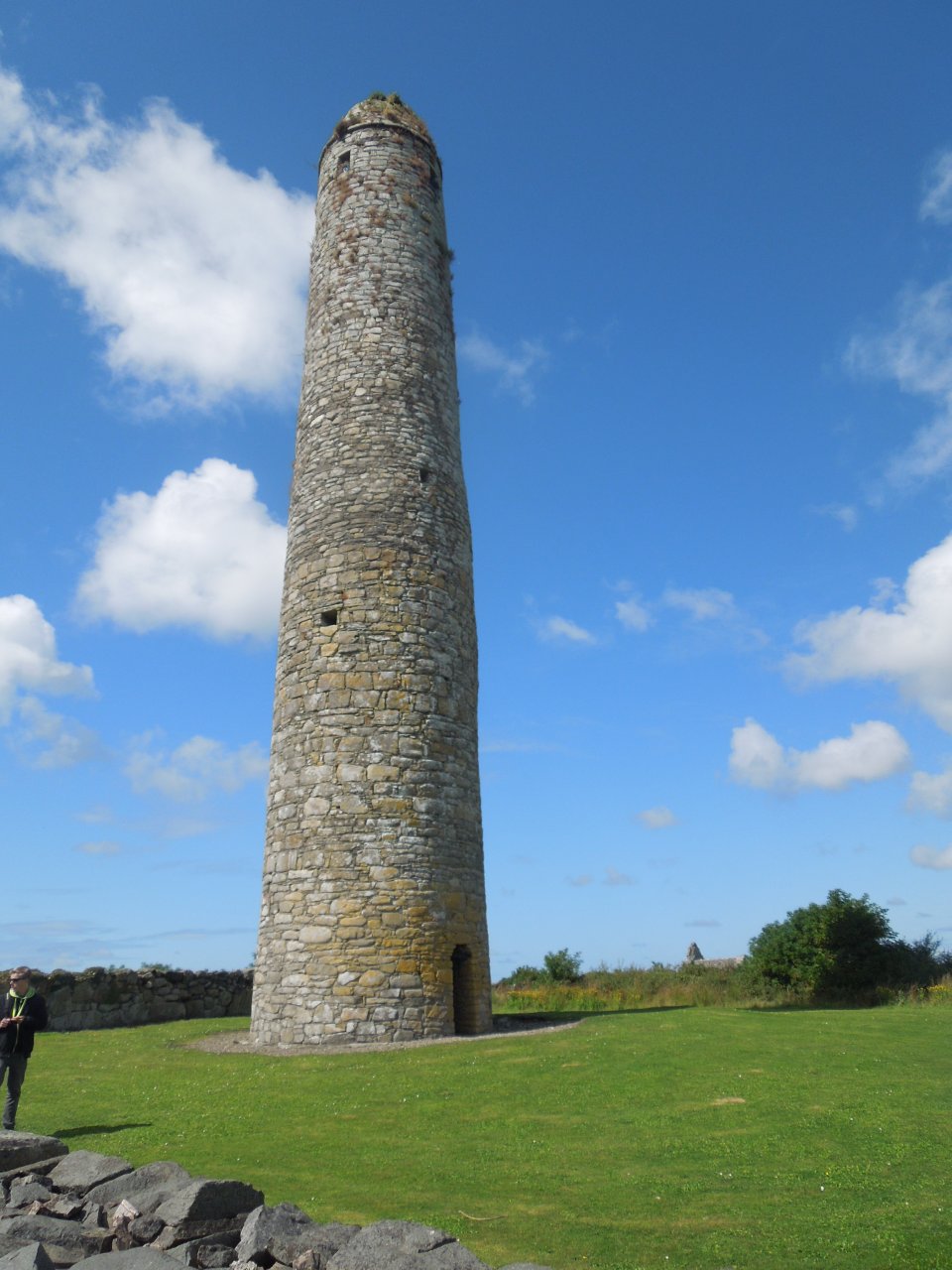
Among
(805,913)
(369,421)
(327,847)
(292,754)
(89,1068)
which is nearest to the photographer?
(89,1068)

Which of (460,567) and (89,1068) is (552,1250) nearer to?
(89,1068)

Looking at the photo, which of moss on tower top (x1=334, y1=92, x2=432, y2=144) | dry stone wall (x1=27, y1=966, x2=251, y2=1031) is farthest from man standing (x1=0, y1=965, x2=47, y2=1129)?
moss on tower top (x1=334, y1=92, x2=432, y2=144)

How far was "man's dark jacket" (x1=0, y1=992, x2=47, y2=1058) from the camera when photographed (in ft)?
28.9

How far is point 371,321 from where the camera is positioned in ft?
57.1

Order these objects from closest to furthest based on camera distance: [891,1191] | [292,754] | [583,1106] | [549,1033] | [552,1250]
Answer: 1. [552,1250]
2. [891,1191]
3. [583,1106]
4. [549,1033]
5. [292,754]

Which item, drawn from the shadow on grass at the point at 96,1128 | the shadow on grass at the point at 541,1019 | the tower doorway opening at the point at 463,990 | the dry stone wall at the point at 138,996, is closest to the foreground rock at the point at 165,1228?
the shadow on grass at the point at 96,1128

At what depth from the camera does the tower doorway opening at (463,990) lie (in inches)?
580

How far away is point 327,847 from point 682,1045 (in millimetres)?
5849

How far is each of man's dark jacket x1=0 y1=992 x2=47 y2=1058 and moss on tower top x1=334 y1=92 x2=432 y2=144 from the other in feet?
55.7

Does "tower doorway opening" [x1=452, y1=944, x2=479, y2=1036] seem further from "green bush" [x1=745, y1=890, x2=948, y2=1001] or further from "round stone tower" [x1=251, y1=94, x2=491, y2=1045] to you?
"green bush" [x1=745, y1=890, x2=948, y2=1001]

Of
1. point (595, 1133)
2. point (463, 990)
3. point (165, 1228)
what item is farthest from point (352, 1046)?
point (165, 1228)

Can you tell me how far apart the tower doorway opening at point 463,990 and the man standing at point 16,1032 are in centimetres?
699

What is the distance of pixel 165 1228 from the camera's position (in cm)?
562

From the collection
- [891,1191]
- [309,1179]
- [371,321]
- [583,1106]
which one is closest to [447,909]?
[583,1106]
